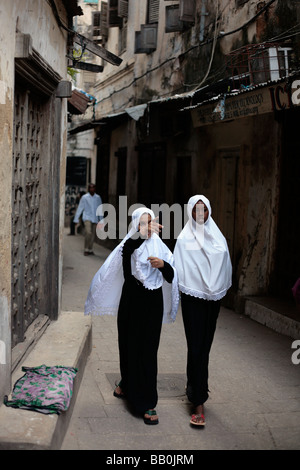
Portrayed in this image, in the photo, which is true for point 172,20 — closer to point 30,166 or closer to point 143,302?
point 30,166

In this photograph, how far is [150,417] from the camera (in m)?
4.93

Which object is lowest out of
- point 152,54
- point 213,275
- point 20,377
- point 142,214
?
point 20,377

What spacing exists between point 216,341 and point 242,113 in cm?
278

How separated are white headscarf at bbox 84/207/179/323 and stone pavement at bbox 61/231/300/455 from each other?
2.63ft

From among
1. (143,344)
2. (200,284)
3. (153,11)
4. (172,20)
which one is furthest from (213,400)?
(153,11)

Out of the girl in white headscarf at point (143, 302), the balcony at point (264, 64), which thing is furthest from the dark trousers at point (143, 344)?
the balcony at point (264, 64)

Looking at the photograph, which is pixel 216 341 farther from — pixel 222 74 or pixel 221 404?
pixel 222 74

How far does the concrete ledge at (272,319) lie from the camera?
7799 millimetres

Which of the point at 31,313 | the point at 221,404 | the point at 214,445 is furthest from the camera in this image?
the point at 31,313

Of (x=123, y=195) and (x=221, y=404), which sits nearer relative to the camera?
(x=221, y=404)

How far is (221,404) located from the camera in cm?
551

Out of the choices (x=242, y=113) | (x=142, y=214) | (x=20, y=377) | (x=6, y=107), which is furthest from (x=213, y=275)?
(x=242, y=113)

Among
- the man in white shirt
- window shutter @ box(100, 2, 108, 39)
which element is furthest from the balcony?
window shutter @ box(100, 2, 108, 39)

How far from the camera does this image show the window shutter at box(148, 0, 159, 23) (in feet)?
48.5
